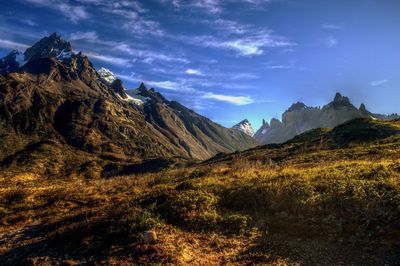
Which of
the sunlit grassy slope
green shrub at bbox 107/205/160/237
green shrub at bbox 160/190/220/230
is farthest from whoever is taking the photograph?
green shrub at bbox 160/190/220/230

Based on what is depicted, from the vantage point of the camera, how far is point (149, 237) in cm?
1906

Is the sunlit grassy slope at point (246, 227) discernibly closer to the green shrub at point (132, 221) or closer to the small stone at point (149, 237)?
the green shrub at point (132, 221)

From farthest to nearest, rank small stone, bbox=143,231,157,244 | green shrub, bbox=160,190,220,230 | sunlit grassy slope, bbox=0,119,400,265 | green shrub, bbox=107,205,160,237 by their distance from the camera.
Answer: green shrub, bbox=160,190,220,230 → green shrub, bbox=107,205,160,237 → small stone, bbox=143,231,157,244 → sunlit grassy slope, bbox=0,119,400,265

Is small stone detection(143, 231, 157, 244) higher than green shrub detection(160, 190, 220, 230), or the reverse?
green shrub detection(160, 190, 220, 230)

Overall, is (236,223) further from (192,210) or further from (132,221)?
(132,221)

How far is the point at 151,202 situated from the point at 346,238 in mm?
12614

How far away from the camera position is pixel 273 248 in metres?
17.8

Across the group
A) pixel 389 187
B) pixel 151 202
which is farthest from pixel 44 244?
pixel 389 187

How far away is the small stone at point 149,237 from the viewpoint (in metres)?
19.0

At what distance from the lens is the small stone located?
62.3 ft

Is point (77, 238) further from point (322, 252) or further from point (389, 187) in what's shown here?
point (389, 187)

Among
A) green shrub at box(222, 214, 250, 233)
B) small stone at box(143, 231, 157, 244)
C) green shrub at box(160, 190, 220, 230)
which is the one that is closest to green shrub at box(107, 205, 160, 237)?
small stone at box(143, 231, 157, 244)

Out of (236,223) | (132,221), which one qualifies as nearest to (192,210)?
(236,223)

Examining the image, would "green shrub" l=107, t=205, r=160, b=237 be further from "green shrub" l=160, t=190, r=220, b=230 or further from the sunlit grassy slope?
"green shrub" l=160, t=190, r=220, b=230
